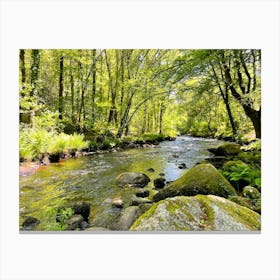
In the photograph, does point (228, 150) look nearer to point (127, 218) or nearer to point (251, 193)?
point (251, 193)

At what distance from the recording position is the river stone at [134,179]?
A: 3.61m

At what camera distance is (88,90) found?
151 inches

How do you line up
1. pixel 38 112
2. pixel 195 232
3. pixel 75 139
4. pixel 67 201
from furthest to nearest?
pixel 75 139
pixel 38 112
pixel 67 201
pixel 195 232

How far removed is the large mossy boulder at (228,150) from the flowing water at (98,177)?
0.42 ft

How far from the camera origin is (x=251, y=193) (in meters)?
3.25

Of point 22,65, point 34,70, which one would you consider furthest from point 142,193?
point 22,65

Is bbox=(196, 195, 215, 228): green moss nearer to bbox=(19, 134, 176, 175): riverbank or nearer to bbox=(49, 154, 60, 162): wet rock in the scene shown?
bbox=(19, 134, 176, 175): riverbank

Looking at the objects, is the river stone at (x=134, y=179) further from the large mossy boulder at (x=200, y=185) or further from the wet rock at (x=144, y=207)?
the wet rock at (x=144, y=207)

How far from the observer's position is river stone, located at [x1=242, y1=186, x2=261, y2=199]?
3248mm

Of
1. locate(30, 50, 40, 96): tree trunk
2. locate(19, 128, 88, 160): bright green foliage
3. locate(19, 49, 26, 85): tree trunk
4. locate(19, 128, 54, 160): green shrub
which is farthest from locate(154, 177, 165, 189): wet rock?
locate(19, 49, 26, 85): tree trunk
